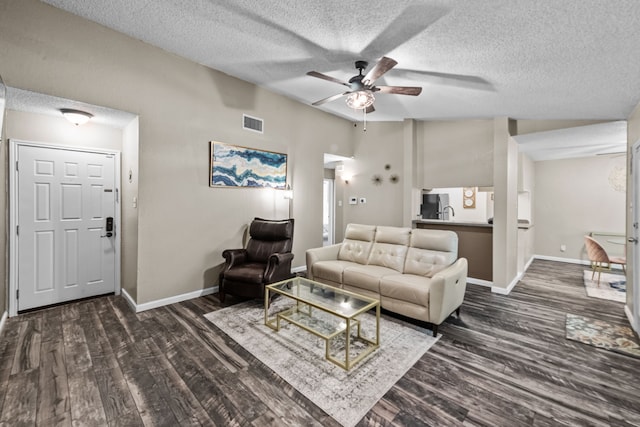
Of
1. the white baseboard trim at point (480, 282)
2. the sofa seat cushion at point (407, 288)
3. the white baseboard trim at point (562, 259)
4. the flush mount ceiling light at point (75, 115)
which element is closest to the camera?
the sofa seat cushion at point (407, 288)

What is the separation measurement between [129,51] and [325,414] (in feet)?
13.2

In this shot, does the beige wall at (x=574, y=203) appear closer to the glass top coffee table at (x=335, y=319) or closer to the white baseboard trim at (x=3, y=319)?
the glass top coffee table at (x=335, y=319)

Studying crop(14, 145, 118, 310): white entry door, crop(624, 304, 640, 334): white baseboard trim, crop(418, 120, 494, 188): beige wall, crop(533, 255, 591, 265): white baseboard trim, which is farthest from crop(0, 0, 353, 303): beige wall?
crop(533, 255, 591, 265): white baseboard trim

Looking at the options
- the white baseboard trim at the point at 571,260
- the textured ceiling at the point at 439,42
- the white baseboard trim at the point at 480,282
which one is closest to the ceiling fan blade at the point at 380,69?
the textured ceiling at the point at 439,42

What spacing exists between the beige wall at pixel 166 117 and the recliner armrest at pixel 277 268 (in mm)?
979

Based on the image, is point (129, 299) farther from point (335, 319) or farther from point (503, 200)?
point (503, 200)

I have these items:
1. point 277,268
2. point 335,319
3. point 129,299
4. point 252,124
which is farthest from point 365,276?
point 129,299

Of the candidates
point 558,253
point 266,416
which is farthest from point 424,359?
point 558,253

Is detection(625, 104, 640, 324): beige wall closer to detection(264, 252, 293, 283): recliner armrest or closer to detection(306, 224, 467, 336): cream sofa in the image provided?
detection(306, 224, 467, 336): cream sofa

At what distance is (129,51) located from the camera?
3066 mm

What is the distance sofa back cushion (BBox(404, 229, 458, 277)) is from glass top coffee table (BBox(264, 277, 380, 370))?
87 centimetres

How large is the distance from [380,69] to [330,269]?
241 cm

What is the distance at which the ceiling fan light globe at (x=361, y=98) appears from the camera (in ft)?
9.71

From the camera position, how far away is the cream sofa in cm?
274
